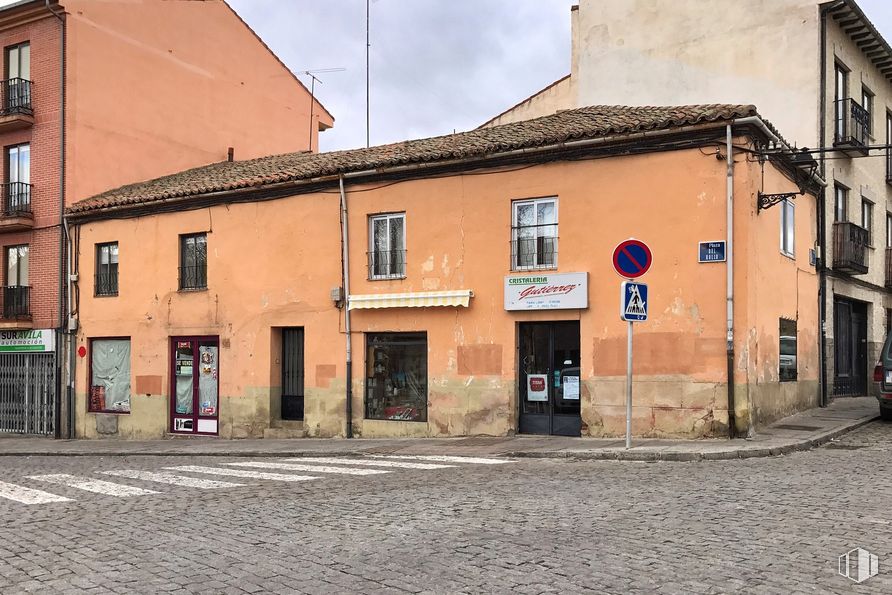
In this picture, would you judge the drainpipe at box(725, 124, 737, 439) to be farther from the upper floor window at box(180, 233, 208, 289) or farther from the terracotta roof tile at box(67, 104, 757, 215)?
the upper floor window at box(180, 233, 208, 289)

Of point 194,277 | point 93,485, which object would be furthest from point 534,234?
point 194,277

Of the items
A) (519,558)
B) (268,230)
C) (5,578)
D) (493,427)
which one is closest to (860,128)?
(493,427)

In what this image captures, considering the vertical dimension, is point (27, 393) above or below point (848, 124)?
below

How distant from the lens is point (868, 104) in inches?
903

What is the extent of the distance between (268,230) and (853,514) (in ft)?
45.4

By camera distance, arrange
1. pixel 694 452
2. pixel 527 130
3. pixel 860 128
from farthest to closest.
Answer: pixel 860 128 → pixel 527 130 → pixel 694 452

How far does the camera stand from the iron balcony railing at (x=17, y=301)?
22734 mm

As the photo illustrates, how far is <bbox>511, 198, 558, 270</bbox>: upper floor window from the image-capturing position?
15195 mm

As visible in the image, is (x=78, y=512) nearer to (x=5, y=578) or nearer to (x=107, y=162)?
(x=5, y=578)

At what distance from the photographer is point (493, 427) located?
1559 centimetres

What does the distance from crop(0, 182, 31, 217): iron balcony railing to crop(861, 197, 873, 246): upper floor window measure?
22276 mm

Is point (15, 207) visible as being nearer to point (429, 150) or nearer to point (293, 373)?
point (293, 373)

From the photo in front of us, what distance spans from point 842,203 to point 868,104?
374 centimetres

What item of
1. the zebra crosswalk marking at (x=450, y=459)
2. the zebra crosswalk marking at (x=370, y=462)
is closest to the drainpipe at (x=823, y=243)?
the zebra crosswalk marking at (x=450, y=459)
